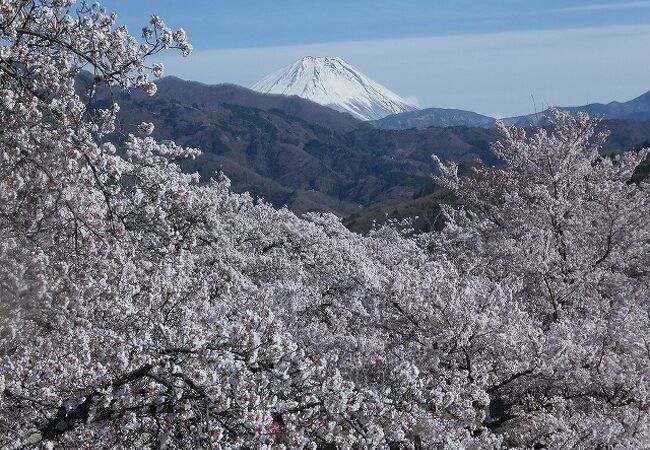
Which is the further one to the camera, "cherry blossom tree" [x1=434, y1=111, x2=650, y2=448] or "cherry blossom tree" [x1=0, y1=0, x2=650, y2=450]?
"cherry blossom tree" [x1=434, y1=111, x2=650, y2=448]

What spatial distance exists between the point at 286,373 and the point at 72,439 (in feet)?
6.53

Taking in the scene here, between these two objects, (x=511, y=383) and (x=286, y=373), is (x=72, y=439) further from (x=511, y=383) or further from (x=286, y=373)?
(x=511, y=383)

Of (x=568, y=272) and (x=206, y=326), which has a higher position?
(x=206, y=326)

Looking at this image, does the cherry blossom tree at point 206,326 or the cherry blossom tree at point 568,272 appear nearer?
the cherry blossom tree at point 206,326

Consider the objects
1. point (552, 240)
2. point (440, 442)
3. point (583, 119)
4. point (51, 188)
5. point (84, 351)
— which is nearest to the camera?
point (84, 351)

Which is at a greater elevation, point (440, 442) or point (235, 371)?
point (235, 371)

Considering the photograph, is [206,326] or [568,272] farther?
[568,272]

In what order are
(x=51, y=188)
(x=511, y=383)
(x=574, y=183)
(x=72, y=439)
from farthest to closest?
(x=574, y=183), (x=511, y=383), (x=51, y=188), (x=72, y=439)

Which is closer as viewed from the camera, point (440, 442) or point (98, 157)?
point (98, 157)

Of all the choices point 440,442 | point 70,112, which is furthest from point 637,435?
point 70,112

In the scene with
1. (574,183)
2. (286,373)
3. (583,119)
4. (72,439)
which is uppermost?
(583,119)

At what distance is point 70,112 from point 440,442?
6.77 meters

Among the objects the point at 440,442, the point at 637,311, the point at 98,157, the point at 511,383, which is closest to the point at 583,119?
the point at 637,311

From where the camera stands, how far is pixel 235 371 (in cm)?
545
